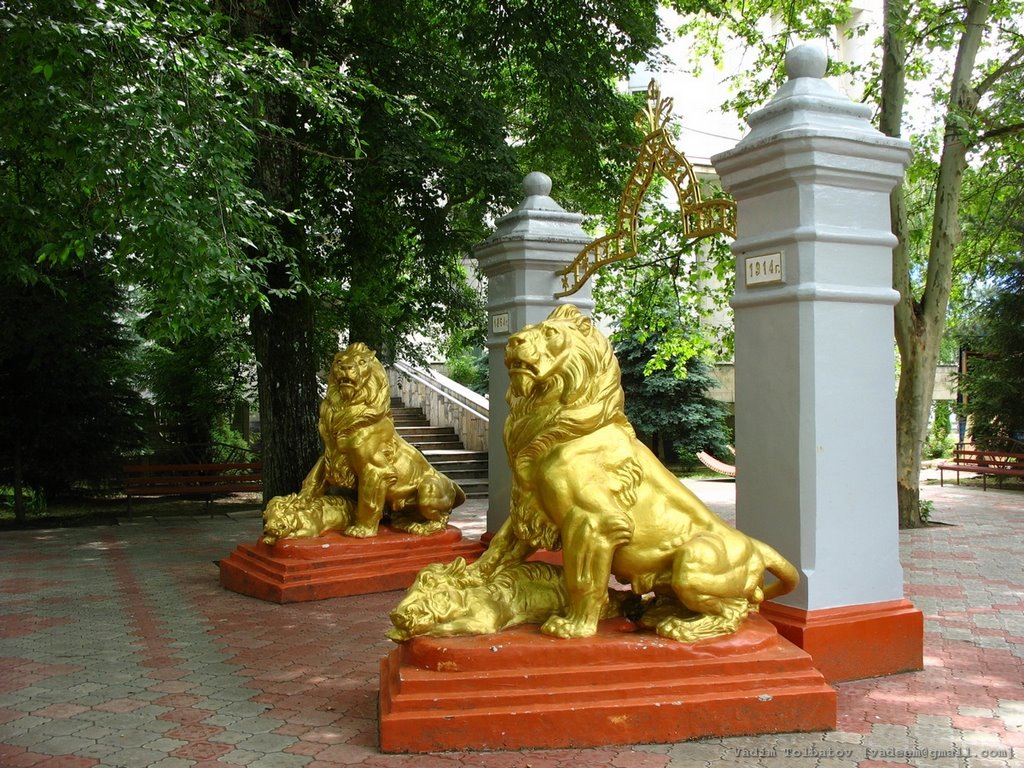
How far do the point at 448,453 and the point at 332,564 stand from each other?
882 cm

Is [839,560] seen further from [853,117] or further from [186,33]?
[186,33]

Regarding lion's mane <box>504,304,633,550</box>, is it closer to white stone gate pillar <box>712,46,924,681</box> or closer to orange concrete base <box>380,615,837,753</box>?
orange concrete base <box>380,615,837,753</box>

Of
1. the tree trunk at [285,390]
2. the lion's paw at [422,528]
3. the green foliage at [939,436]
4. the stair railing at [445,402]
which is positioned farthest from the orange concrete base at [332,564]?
the green foliage at [939,436]

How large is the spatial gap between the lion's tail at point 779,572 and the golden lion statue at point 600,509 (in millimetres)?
15

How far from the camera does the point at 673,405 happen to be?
20.5 metres

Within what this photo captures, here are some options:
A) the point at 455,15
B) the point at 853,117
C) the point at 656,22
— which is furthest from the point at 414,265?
the point at 853,117

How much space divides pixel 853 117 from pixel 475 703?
3675 mm

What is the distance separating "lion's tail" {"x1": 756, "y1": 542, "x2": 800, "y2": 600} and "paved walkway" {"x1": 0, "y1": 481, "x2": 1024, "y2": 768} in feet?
1.99

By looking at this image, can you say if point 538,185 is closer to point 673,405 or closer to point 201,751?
point 201,751

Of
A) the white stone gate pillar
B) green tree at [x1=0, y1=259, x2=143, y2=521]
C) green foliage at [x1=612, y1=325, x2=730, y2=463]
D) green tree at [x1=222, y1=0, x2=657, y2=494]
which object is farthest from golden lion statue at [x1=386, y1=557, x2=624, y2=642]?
green foliage at [x1=612, y1=325, x2=730, y2=463]

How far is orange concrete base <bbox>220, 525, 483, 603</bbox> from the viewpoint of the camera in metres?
7.09

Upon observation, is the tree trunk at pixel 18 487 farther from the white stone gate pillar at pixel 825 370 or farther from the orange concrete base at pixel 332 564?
the white stone gate pillar at pixel 825 370

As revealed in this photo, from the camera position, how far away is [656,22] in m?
11.6

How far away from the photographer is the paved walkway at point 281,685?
3896 millimetres
